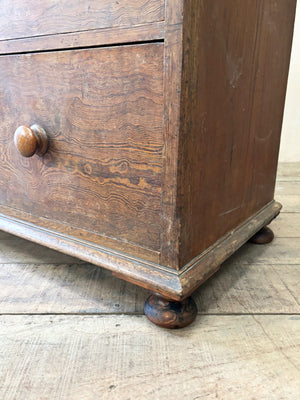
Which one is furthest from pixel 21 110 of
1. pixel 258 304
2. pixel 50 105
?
pixel 258 304

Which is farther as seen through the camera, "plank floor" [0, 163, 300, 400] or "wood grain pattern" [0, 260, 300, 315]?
"wood grain pattern" [0, 260, 300, 315]

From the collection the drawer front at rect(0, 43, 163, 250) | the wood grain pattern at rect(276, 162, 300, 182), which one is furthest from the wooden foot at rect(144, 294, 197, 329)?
the wood grain pattern at rect(276, 162, 300, 182)

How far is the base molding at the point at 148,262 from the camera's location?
595mm

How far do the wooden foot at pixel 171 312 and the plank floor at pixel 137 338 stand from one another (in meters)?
0.02

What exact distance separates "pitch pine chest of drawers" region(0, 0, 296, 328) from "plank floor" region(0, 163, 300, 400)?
63 millimetres

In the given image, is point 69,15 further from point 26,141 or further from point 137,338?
point 137,338

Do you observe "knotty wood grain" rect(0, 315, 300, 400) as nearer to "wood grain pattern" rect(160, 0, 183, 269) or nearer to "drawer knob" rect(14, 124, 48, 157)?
"wood grain pattern" rect(160, 0, 183, 269)

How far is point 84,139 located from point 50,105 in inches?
4.1

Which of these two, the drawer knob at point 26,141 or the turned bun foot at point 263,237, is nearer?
the drawer knob at point 26,141

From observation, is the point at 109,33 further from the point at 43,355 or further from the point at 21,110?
the point at 43,355

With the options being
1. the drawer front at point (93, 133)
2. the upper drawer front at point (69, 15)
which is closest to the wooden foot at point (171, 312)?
the drawer front at point (93, 133)

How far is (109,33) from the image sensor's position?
1.84 feet

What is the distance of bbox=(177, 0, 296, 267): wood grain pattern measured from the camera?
0.54m

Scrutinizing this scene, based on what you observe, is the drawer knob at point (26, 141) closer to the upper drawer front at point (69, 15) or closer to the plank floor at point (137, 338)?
the upper drawer front at point (69, 15)
